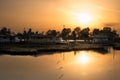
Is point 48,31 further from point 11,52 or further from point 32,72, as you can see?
point 32,72

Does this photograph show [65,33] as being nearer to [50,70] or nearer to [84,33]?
[84,33]

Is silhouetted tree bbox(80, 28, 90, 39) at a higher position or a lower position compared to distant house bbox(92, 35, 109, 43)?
higher

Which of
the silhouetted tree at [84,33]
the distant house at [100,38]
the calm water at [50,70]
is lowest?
the calm water at [50,70]

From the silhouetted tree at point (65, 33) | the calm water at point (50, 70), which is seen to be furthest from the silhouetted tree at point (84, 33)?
the calm water at point (50, 70)

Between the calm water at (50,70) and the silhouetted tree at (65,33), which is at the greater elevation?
the silhouetted tree at (65,33)

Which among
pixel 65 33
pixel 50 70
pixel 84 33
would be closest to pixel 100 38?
pixel 84 33

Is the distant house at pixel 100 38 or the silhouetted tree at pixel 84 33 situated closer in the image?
the distant house at pixel 100 38

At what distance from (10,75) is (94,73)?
414 inches

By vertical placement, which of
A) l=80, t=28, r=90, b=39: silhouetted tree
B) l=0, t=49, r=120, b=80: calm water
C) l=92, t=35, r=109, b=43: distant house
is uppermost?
l=80, t=28, r=90, b=39: silhouetted tree

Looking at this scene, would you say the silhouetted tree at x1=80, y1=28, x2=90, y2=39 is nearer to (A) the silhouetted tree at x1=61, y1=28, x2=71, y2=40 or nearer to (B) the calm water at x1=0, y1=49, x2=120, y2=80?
(A) the silhouetted tree at x1=61, y1=28, x2=71, y2=40

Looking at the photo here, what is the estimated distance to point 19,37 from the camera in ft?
373

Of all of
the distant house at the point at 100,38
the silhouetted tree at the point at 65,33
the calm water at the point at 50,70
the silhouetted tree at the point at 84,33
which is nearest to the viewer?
the calm water at the point at 50,70

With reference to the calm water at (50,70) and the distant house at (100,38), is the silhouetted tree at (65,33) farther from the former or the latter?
the calm water at (50,70)

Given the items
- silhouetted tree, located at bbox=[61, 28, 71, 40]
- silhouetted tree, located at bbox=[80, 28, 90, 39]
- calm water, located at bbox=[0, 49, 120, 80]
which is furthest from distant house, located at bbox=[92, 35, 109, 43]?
calm water, located at bbox=[0, 49, 120, 80]
